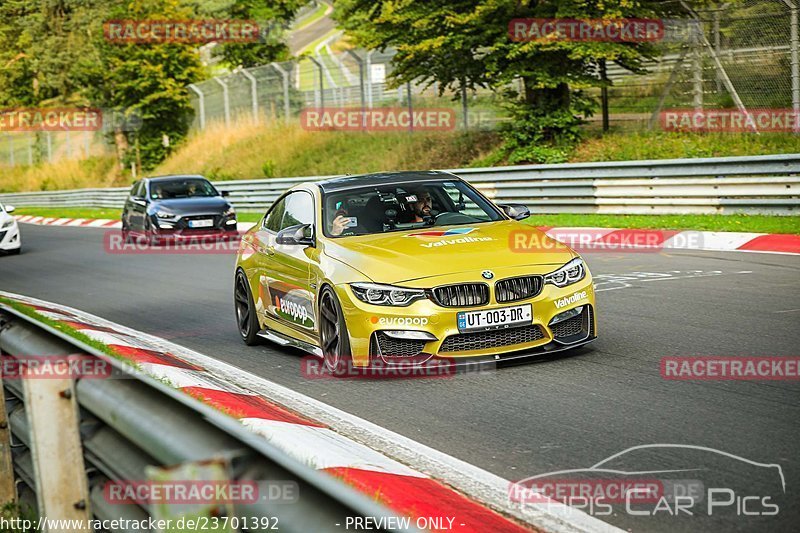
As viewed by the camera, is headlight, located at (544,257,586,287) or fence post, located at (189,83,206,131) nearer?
headlight, located at (544,257,586,287)

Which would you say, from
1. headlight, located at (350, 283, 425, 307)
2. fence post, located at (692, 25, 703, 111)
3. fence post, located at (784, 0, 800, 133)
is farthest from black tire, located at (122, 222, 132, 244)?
headlight, located at (350, 283, 425, 307)

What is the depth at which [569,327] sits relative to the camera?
836cm

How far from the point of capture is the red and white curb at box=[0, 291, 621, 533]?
195 inches

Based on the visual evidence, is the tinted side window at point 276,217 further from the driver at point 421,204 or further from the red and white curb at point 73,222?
the red and white curb at point 73,222

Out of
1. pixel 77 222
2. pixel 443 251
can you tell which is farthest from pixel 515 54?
pixel 77 222

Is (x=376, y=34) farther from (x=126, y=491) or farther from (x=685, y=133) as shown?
(x=126, y=491)

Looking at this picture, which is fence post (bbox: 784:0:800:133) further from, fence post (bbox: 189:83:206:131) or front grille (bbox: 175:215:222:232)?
fence post (bbox: 189:83:206:131)

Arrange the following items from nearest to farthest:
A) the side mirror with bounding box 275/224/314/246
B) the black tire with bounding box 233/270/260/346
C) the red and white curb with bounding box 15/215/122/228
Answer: the side mirror with bounding box 275/224/314/246 → the black tire with bounding box 233/270/260/346 → the red and white curb with bounding box 15/215/122/228

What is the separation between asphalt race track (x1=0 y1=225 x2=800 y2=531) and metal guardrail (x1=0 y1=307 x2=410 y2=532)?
7.11 ft

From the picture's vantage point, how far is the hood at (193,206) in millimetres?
25312

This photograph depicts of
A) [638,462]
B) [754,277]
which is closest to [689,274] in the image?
[754,277]

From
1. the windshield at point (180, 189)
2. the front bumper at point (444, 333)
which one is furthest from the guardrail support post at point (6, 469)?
the windshield at point (180, 189)

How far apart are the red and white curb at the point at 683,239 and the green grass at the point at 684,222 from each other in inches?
19.5

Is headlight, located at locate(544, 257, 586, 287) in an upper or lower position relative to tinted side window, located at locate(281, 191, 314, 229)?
lower
